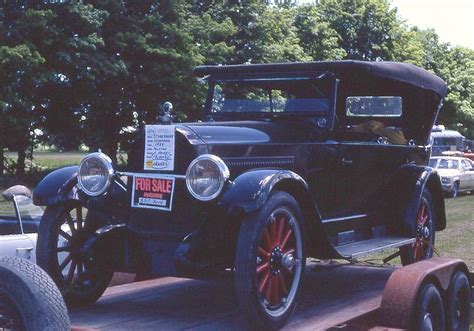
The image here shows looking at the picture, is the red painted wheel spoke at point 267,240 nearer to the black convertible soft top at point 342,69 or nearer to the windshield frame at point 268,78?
the windshield frame at point 268,78

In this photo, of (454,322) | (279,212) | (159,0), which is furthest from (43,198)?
(159,0)

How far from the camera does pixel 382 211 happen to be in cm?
693

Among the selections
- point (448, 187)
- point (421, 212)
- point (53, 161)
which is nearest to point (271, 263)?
point (421, 212)

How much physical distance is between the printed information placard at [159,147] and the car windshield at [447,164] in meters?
25.6

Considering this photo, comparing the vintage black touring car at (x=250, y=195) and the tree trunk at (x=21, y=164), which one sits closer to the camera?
the vintage black touring car at (x=250, y=195)

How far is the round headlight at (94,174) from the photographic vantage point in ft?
16.6

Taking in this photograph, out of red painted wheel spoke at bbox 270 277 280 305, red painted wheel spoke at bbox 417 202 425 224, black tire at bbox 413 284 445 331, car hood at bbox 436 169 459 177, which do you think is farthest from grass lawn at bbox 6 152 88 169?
red painted wheel spoke at bbox 270 277 280 305

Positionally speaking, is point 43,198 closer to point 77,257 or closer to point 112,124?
point 77,257

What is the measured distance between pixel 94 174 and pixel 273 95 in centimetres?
197

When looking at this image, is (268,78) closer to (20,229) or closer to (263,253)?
(263,253)

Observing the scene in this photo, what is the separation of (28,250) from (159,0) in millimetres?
20689

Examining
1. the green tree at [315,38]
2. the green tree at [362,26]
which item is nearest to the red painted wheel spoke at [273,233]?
the green tree at [315,38]

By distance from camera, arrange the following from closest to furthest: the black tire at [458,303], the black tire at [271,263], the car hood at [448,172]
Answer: the black tire at [271,263] < the black tire at [458,303] < the car hood at [448,172]

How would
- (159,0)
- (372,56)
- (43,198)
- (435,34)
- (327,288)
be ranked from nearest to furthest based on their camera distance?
(43,198) → (327,288) → (159,0) → (372,56) → (435,34)
